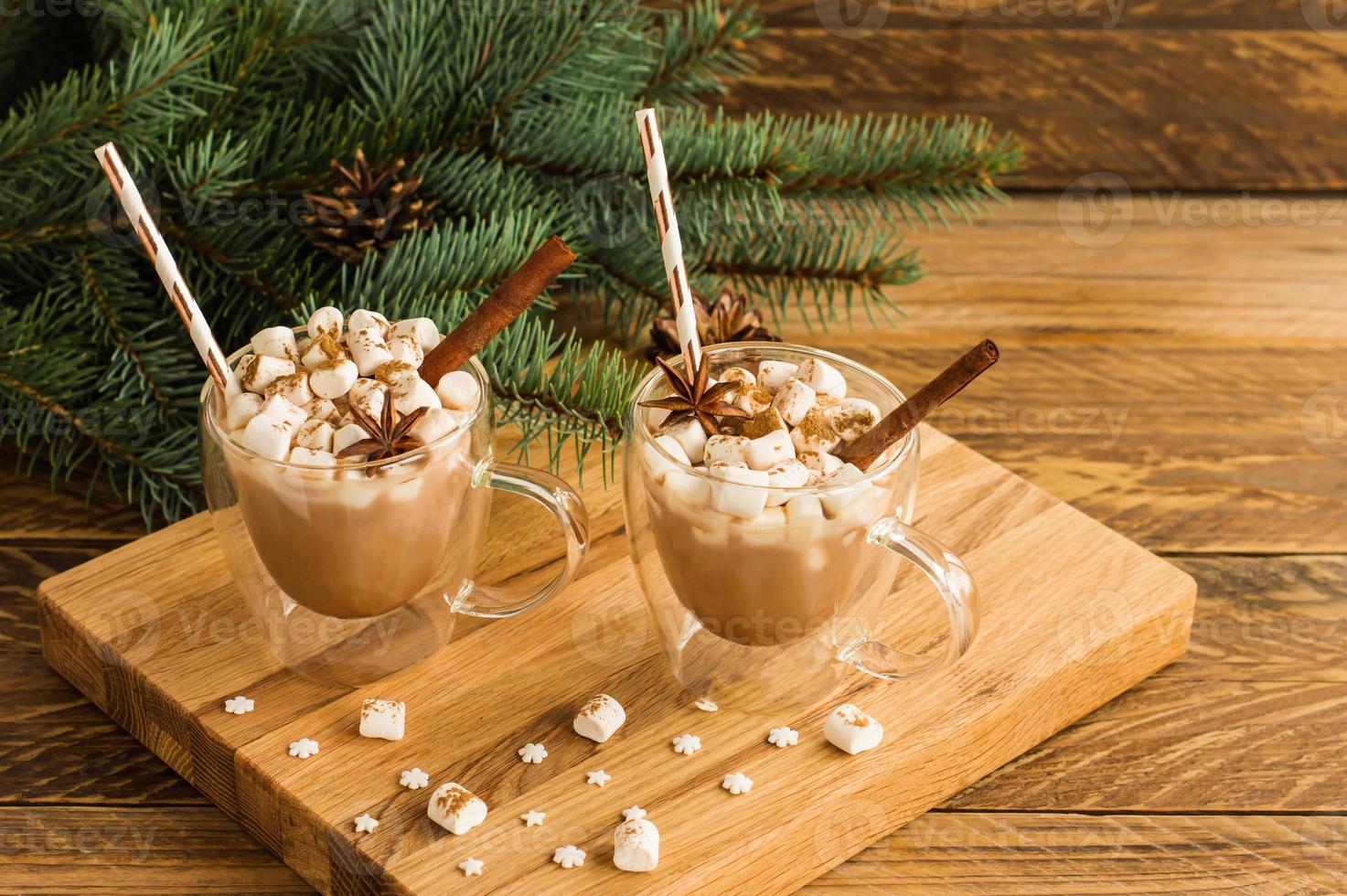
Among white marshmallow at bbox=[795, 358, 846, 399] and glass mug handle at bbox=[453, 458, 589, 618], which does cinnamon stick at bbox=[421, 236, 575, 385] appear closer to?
glass mug handle at bbox=[453, 458, 589, 618]

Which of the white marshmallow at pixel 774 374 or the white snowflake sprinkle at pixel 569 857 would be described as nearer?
the white snowflake sprinkle at pixel 569 857

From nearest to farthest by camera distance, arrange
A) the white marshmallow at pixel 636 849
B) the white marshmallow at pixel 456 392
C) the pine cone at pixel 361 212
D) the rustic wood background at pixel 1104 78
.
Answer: the white marshmallow at pixel 636 849 → the white marshmallow at pixel 456 392 → the pine cone at pixel 361 212 → the rustic wood background at pixel 1104 78

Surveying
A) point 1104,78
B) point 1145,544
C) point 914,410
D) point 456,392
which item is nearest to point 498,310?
point 456,392

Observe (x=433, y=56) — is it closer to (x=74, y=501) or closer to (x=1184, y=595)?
(x=74, y=501)

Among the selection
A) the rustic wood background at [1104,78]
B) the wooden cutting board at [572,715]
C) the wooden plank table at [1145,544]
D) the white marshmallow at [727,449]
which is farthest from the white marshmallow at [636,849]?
the rustic wood background at [1104,78]

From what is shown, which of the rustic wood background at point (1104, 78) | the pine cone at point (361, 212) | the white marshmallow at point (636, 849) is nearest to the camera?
the white marshmallow at point (636, 849)

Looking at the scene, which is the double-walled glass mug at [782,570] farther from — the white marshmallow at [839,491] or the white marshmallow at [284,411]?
the white marshmallow at [284,411]

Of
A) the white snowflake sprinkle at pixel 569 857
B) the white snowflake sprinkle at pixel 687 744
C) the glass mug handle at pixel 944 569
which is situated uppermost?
the glass mug handle at pixel 944 569

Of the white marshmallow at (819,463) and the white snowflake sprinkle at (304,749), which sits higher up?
the white marshmallow at (819,463)
